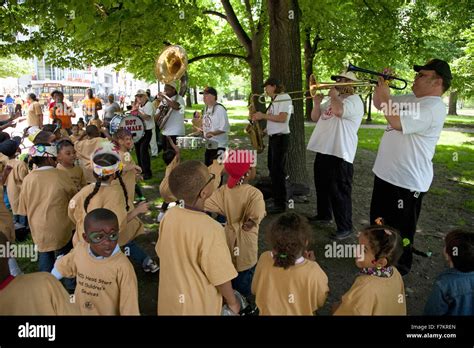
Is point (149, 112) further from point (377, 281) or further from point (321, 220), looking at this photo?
point (377, 281)

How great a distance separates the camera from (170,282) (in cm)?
243

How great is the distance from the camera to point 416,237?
5207mm

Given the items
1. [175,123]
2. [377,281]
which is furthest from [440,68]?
[175,123]

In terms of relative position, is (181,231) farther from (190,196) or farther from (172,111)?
(172,111)

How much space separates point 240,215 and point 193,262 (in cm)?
116

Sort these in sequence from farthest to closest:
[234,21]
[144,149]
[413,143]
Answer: [234,21] < [144,149] < [413,143]

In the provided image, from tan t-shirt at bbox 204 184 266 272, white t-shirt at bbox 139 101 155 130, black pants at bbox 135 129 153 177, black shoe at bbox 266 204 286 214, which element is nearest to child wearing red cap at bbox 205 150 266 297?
tan t-shirt at bbox 204 184 266 272

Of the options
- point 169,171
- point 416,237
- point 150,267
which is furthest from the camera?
point 416,237

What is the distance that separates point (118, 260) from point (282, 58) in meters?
4.93

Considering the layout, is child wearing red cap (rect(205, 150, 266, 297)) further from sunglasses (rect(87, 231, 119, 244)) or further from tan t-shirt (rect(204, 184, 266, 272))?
sunglasses (rect(87, 231, 119, 244))

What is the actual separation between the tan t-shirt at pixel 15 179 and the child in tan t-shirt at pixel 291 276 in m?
3.90

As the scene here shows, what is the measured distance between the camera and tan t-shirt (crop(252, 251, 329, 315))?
7.82 feet

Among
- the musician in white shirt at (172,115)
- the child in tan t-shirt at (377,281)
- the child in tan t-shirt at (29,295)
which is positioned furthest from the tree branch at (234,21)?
the child in tan t-shirt at (29,295)

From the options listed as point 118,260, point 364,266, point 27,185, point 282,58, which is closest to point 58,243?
point 27,185
